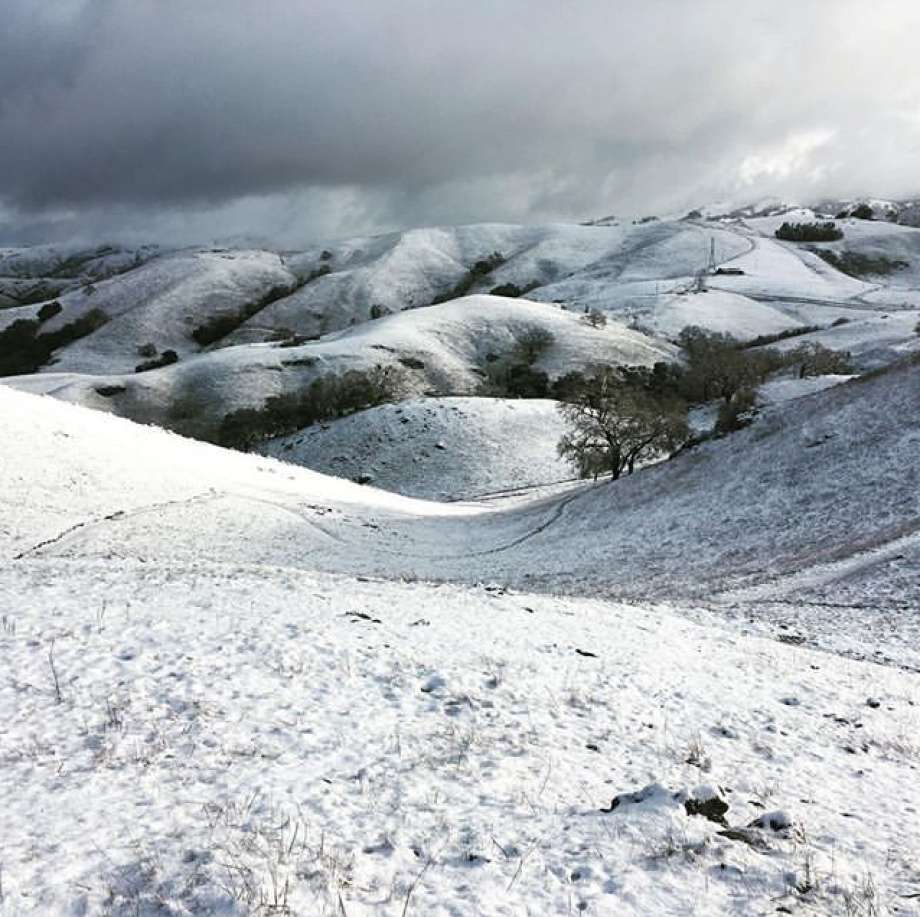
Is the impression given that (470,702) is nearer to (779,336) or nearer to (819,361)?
(819,361)

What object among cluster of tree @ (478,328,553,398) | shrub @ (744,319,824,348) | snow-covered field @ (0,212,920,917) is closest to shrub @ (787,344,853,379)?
shrub @ (744,319,824,348)

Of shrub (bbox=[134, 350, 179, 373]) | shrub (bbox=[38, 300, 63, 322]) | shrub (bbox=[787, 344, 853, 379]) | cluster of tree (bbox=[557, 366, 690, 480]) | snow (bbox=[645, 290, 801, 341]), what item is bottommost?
cluster of tree (bbox=[557, 366, 690, 480])

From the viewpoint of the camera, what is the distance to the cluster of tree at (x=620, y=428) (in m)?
54.5

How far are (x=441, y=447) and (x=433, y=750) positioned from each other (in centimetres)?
7080

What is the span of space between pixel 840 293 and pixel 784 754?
567 feet

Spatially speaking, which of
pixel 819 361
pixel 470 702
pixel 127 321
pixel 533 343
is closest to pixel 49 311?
pixel 127 321

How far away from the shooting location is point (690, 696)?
12086 mm

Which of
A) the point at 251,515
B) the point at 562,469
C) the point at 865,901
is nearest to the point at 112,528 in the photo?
the point at 251,515

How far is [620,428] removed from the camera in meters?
54.9

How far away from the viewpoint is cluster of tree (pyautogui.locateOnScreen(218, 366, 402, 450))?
9419 centimetres

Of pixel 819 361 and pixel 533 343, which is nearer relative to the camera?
pixel 819 361

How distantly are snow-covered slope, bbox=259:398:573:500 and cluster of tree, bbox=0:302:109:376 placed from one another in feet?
341

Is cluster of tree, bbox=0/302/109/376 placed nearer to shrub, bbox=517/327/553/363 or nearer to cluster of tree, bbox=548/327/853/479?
shrub, bbox=517/327/553/363

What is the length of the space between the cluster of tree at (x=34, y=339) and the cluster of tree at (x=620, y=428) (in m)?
144
